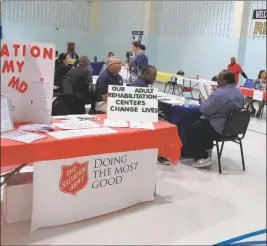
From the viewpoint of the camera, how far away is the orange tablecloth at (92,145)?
2.19 meters

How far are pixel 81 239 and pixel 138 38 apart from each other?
34.7ft

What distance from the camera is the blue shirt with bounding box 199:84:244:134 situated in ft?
12.2

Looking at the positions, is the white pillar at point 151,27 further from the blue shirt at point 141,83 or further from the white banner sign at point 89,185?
the white banner sign at point 89,185

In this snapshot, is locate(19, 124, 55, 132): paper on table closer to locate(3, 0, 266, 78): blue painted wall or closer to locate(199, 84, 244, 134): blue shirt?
locate(199, 84, 244, 134): blue shirt

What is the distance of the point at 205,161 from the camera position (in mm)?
3932

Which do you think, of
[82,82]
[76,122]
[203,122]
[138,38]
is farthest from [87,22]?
[76,122]

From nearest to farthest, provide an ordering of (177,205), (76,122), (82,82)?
(76,122), (177,205), (82,82)

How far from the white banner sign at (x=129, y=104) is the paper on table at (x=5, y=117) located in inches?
31.7

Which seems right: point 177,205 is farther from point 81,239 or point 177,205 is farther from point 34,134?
point 34,134

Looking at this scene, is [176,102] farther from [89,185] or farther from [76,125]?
[89,185]

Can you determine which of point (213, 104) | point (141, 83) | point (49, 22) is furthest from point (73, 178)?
point (49, 22)

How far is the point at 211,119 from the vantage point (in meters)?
3.82

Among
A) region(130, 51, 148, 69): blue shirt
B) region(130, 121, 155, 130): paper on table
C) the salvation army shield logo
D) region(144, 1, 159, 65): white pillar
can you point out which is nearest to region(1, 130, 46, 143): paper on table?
the salvation army shield logo

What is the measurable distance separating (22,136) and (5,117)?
18 cm
